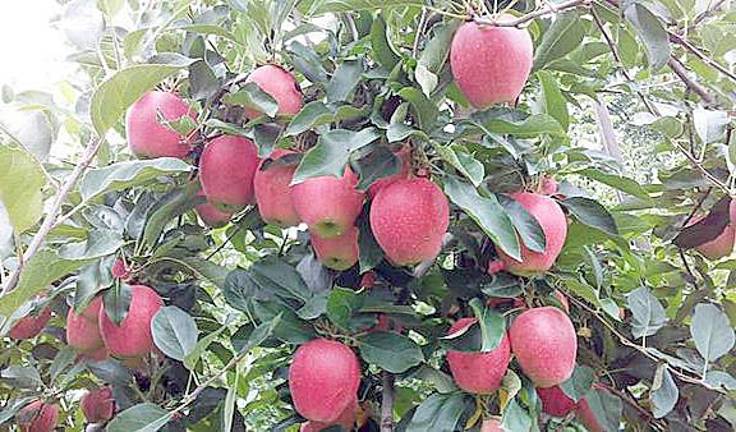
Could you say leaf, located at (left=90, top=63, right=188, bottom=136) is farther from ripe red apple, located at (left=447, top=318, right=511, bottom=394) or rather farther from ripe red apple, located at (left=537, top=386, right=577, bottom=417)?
ripe red apple, located at (left=537, top=386, right=577, bottom=417)

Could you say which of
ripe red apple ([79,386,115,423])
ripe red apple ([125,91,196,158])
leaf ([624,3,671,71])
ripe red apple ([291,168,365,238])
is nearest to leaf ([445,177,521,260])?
ripe red apple ([291,168,365,238])

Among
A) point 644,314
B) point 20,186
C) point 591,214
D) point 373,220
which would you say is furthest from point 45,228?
point 644,314

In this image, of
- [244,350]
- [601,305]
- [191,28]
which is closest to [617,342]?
[601,305]

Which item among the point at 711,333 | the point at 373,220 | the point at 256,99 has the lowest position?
the point at 711,333

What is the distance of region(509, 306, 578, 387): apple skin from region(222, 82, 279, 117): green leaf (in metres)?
0.32

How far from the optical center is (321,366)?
830 mm

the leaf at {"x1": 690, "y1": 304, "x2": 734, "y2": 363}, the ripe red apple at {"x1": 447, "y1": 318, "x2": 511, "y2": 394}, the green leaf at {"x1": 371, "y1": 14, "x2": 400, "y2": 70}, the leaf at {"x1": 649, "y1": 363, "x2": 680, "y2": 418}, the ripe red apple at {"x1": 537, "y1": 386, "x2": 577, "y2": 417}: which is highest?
the green leaf at {"x1": 371, "y1": 14, "x2": 400, "y2": 70}

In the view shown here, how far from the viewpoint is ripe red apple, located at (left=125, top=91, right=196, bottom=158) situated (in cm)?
92

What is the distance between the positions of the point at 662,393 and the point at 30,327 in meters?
0.76

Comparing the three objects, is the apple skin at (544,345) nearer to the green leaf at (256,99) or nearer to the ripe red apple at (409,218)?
the ripe red apple at (409,218)

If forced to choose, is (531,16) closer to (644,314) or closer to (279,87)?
(279,87)

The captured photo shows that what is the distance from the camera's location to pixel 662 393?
0.90 m

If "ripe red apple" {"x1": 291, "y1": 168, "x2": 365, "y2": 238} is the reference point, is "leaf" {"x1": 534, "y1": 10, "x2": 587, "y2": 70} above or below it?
above

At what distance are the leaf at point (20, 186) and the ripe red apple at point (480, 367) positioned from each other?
1.33 feet
